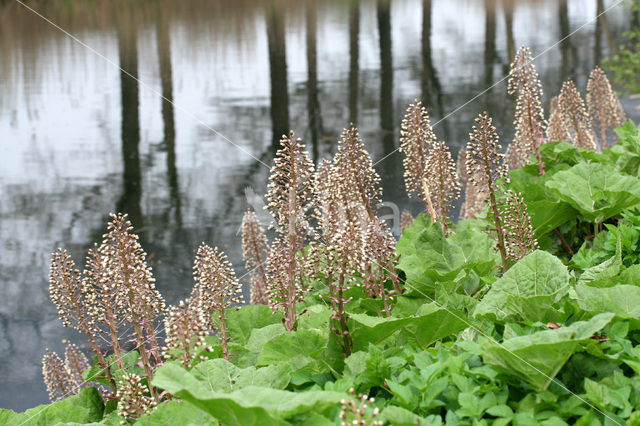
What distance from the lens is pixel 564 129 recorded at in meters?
5.57

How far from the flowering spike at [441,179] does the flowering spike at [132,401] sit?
66.4 inches

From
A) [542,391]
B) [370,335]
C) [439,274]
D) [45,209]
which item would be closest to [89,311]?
[370,335]

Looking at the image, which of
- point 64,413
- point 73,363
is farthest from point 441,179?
point 73,363

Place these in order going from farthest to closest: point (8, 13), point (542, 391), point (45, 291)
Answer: point (8, 13) → point (45, 291) → point (542, 391)

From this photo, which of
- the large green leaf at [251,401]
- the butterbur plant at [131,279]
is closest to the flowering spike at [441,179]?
the butterbur plant at [131,279]

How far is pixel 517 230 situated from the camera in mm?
2695

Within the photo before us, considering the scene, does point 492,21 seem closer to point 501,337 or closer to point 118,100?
point 118,100

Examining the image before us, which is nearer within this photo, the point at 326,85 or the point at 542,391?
the point at 542,391

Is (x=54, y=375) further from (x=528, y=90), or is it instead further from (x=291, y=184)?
(x=528, y=90)

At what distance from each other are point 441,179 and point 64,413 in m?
1.92

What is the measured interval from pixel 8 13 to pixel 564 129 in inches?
1070

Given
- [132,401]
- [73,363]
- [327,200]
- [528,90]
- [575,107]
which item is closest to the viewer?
[132,401]

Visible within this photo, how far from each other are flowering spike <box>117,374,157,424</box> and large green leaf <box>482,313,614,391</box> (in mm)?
1001

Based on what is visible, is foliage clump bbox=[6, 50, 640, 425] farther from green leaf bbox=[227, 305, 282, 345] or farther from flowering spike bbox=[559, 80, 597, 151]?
flowering spike bbox=[559, 80, 597, 151]
